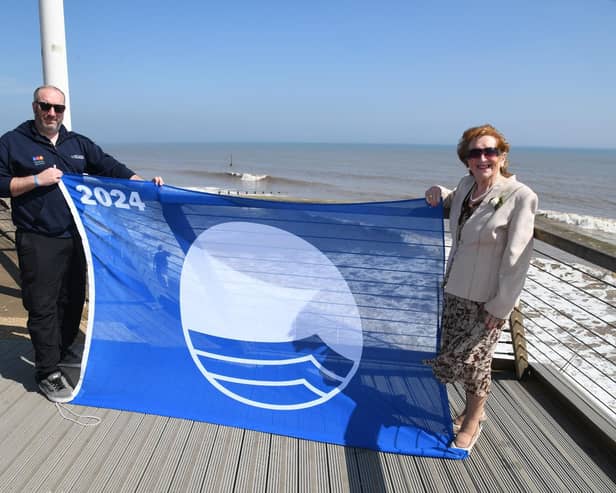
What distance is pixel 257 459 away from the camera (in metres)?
2.35

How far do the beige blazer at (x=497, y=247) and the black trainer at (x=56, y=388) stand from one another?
2.44 m

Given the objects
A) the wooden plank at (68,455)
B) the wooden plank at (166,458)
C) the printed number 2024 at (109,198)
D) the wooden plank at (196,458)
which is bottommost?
the wooden plank at (68,455)

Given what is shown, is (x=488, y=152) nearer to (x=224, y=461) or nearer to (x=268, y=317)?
(x=268, y=317)

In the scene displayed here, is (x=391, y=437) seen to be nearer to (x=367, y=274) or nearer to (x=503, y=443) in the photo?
(x=503, y=443)

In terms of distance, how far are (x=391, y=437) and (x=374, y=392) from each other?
249 mm

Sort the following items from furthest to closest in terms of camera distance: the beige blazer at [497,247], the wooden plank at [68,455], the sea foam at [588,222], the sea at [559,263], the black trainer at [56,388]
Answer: the sea foam at [588,222]
the sea at [559,263]
the black trainer at [56,388]
the wooden plank at [68,455]
the beige blazer at [497,247]

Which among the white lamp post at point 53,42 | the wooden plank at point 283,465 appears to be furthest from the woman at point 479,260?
the white lamp post at point 53,42

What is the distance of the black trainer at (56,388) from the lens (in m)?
2.82

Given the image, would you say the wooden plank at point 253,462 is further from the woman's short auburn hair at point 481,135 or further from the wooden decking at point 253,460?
the woman's short auburn hair at point 481,135

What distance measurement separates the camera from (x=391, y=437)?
97.3 inches

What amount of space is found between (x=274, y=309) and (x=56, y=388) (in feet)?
4.99

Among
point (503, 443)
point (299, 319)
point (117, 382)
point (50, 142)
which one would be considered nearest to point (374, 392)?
point (299, 319)

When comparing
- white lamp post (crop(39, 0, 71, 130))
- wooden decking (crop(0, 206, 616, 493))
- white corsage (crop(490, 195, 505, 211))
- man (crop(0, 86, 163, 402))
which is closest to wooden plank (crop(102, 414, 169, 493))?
wooden decking (crop(0, 206, 616, 493))

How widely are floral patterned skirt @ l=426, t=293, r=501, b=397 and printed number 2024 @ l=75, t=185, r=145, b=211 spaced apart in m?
1.89
